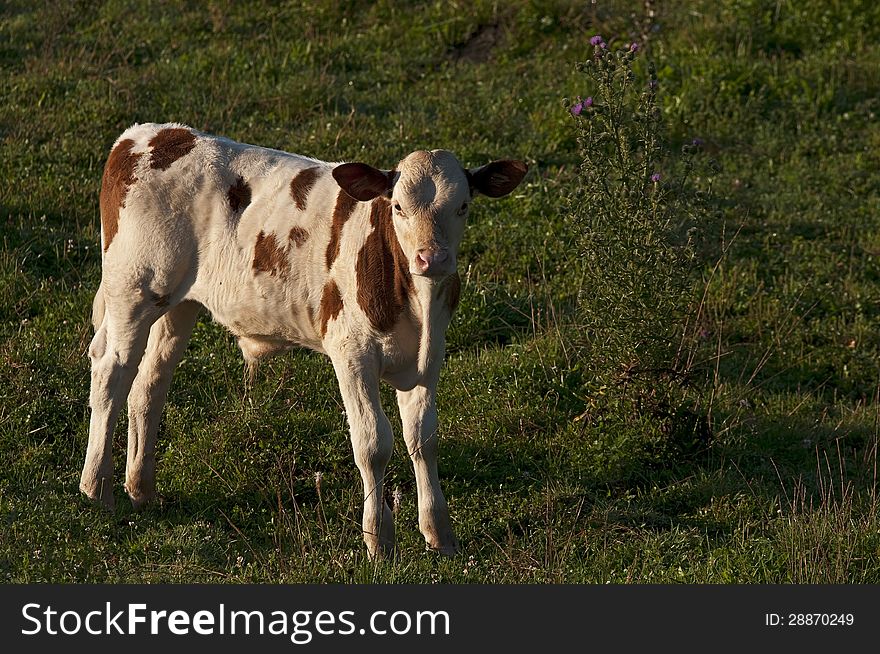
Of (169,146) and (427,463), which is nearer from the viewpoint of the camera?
(427,463)

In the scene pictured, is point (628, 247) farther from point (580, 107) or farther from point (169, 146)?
point (169, 146)

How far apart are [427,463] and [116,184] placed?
7.99 ft

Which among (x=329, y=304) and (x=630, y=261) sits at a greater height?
(x=329, y=304)

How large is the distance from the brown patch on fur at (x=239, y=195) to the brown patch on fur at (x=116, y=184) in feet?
1.95

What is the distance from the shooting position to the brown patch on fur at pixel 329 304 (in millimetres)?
7023

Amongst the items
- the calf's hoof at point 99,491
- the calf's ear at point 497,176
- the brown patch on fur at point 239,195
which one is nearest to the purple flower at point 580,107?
the calf's ear at point 497,176

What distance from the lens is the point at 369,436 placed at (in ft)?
23.0

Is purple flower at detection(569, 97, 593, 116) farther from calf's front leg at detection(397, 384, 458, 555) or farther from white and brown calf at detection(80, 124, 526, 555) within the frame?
calf's front leg at detection(397, 384, 458, 555)

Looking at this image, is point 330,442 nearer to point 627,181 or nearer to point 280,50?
point 627,181

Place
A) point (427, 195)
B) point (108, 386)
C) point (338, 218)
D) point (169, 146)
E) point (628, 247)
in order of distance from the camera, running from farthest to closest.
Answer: point (628, 247) → point (108, 386) → point (169, 146) → point (338, 218) → point (427, 195)

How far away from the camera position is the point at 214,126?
12742mm

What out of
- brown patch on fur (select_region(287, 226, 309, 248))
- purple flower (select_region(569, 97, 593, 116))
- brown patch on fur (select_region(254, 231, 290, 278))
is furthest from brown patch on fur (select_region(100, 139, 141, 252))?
purple flower (select_region(569, 97, 593, 116))

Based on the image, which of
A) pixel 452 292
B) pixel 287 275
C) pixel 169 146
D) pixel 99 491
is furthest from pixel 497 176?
pixel 99 491

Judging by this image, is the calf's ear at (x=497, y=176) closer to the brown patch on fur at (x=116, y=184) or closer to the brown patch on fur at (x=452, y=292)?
the brown patch on fur at (x=452, y=292)
